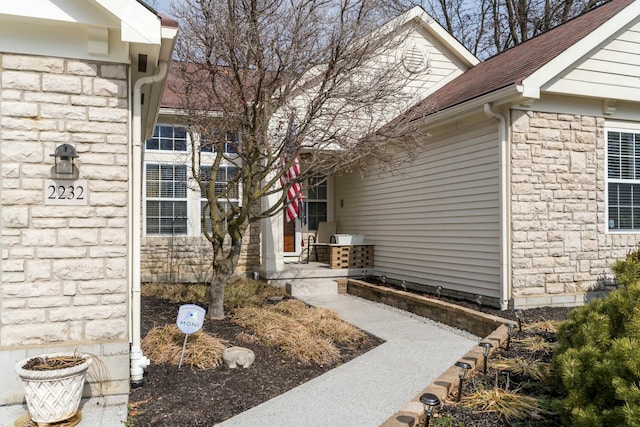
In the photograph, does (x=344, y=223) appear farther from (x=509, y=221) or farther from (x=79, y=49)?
(x=79, y=49)

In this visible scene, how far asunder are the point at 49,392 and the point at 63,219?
1495mm

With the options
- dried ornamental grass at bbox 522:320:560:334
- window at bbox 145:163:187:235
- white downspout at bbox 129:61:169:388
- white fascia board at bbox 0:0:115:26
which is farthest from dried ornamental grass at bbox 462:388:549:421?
window at bbox 145:163:187:235

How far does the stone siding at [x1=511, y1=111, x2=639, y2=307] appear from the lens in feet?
25.0

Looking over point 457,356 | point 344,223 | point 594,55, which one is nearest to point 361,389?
point 457,356

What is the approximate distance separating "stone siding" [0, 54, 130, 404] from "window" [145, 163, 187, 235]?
6088mm

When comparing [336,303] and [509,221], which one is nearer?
[509,221]

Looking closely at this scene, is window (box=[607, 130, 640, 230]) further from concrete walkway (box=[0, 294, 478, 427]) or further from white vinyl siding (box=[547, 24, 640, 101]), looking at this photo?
concrete walkway (box=[0, 294, 478, 427])

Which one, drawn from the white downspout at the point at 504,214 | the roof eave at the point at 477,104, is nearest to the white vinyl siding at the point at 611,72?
the roof eave at the point at 477,104

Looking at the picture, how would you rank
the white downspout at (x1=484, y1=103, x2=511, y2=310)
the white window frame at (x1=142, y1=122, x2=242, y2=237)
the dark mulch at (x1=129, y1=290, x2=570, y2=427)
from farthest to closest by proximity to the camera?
1. the white window frame at (x1=142, y1=122, x2=242, y2=237)
2. the white downspout at (x1=484, y1=103, x2=511, y2=310)
3. the dark mulch at (x1=129, y1=290, x2=570, y2=427)

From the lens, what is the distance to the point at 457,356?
5809mm

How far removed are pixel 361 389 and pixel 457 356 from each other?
1592 mm

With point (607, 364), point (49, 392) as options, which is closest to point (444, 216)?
point (607, 364)

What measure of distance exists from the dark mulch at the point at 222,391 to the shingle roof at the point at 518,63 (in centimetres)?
403

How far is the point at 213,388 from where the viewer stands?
470cm
